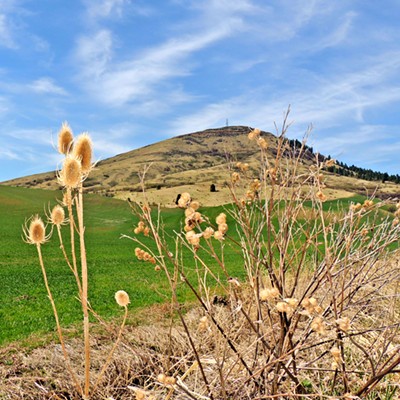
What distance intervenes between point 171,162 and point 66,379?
173 m

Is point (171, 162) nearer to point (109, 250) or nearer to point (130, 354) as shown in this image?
point (109, 250)

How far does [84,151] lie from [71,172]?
174 mm

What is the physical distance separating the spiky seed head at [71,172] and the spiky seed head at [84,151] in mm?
82

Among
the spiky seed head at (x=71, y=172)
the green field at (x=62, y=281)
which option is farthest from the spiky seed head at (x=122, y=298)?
the spiky seed head at (x=71, y=172)

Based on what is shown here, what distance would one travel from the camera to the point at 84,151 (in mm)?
2314

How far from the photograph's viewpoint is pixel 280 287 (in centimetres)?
285

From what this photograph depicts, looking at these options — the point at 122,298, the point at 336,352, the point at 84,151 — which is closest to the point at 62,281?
the point at 122,298

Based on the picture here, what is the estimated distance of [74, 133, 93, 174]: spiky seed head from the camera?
2295mm

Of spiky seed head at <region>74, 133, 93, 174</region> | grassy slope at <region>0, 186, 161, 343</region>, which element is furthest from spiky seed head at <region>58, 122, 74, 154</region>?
grassy slope at <region>0, 186, 161, 343</region>

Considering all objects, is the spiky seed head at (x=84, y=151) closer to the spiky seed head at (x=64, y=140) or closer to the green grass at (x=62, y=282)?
the spiky seed head at (x=64, y=140)

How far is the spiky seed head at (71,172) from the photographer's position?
2189 mm

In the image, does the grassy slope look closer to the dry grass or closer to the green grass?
the green grass

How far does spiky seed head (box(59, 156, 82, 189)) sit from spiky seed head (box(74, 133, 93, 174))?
0.08 metres

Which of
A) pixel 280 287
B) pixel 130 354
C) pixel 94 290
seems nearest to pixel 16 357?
pixel 130 354
